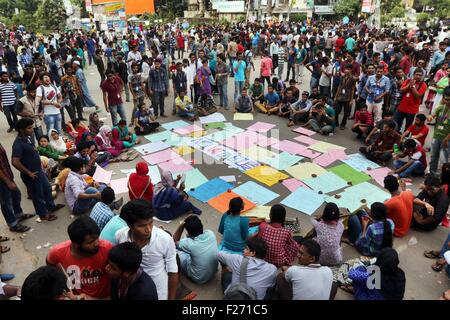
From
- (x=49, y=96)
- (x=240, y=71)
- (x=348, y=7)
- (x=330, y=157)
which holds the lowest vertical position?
(x=330, y=157)

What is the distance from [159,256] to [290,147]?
5.33m

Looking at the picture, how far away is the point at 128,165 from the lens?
695cm

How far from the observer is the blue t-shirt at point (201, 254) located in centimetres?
374

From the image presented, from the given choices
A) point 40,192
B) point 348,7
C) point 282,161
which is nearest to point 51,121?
point 40,192

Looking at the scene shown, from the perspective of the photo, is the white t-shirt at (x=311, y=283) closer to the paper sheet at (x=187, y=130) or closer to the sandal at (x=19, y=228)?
the sandal at (x=19, y=228)

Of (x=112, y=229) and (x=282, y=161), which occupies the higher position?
(x=112, y=229)

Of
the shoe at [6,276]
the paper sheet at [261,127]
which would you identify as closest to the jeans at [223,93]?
the paper sheet at [261,127]

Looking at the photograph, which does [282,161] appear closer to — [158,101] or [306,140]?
[306,140]

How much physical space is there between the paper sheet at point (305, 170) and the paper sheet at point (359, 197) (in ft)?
2.49

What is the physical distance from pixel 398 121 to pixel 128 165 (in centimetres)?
621

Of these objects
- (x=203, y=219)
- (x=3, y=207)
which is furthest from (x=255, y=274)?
(x=3, y=207)

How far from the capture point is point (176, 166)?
6.82 metres

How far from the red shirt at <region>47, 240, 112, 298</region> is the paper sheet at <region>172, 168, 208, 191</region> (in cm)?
334

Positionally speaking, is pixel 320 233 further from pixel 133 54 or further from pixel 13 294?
pixel 133 54
